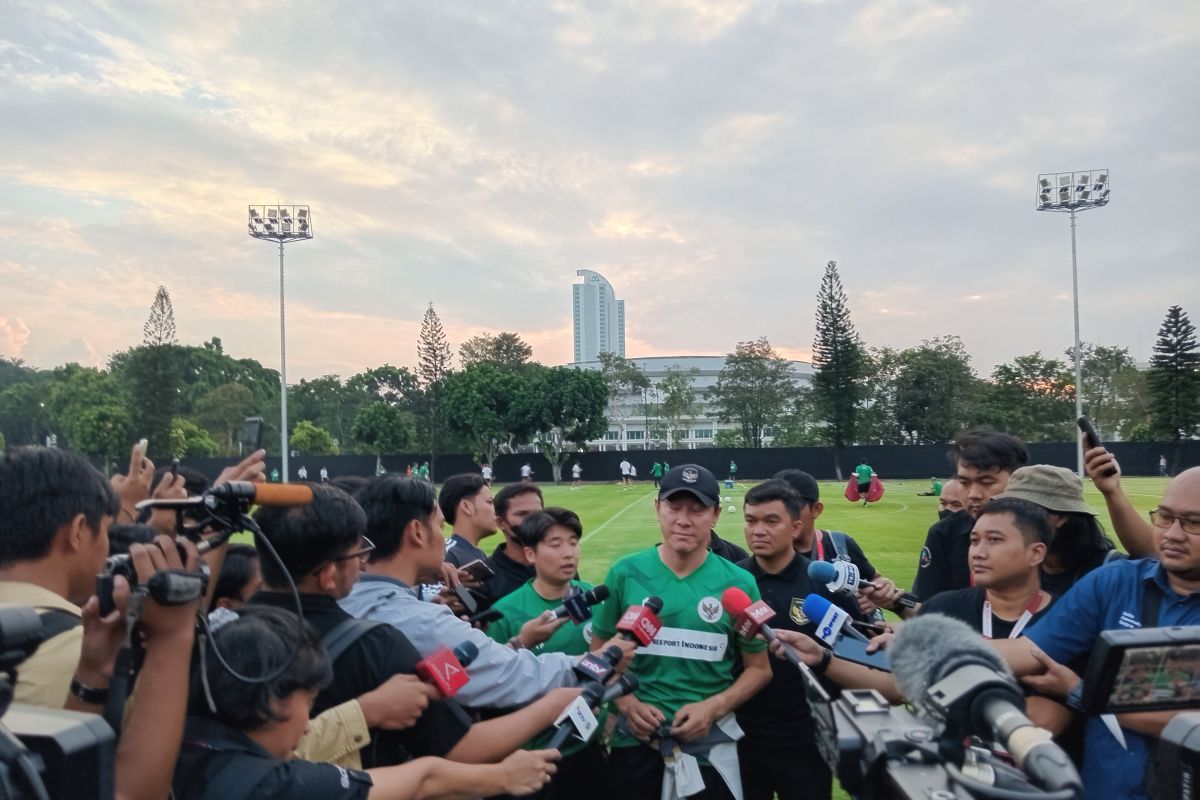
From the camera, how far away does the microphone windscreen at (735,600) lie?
3.29m

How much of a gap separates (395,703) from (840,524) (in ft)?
72.1

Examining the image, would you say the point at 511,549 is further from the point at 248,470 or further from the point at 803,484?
the point at 248,470

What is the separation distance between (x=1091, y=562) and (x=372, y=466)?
2420 inches

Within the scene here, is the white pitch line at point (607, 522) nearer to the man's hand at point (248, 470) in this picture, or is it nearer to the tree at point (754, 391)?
the man's hand at point (248, 470)

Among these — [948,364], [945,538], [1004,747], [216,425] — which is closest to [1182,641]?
[1004,747]

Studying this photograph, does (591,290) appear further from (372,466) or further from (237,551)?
(237,551)

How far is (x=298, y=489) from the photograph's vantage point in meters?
2.14

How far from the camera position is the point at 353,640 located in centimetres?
234

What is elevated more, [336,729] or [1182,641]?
[1182,641]

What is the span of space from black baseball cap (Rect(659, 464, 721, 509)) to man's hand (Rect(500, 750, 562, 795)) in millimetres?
1456

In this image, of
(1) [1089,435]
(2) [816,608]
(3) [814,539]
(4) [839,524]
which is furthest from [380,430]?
(1) [1089,435]

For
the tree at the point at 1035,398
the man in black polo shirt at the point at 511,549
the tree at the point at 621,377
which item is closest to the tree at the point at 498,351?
the tree at the point at 621,377

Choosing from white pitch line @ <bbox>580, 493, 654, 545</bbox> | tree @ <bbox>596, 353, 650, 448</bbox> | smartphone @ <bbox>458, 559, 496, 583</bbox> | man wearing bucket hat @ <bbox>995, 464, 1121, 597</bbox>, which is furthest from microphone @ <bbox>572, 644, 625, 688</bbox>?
tree @ <bbox>596, 353, 650, 448</bbox>

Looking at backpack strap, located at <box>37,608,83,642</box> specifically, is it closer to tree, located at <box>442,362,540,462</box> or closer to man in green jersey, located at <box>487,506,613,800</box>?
man in green jersey, located at <box>487,506,613,800</box>
